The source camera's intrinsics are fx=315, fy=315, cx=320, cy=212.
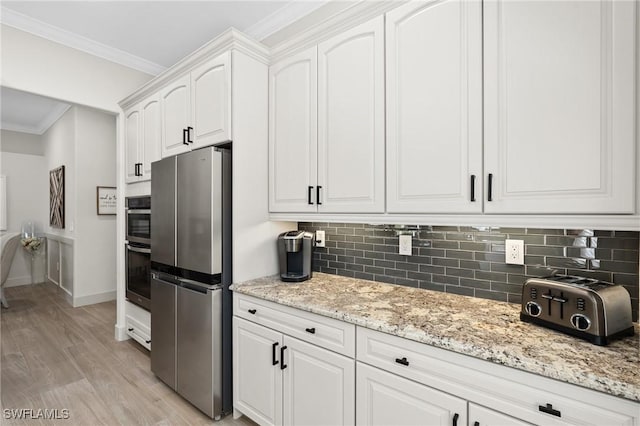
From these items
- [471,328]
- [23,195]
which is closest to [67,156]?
[23,195]

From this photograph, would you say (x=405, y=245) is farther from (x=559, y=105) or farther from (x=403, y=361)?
(x=559, y=105)

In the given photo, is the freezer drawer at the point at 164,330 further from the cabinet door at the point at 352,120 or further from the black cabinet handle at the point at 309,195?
the cabinet door at the point at 352,120

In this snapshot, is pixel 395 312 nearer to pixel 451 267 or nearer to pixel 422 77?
pixel 451 267

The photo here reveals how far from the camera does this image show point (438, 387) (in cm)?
119

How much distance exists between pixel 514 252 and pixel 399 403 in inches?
35.3

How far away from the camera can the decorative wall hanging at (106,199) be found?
4.69 metres

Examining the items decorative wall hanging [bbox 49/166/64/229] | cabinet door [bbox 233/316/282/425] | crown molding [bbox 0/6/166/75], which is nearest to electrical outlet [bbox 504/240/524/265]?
cabinet door [bbox 233/316/282/425]

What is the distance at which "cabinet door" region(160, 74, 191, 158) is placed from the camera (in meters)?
2.38

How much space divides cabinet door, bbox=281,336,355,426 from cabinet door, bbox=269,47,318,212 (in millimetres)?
830

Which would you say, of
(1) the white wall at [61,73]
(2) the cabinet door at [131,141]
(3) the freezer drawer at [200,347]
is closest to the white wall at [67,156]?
(1) the white wall at [61,73]

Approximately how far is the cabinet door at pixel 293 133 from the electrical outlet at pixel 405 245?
22.5 inches

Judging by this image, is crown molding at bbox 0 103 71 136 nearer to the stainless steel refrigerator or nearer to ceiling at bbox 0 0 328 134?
ceiling at bbox 0 0 328 134

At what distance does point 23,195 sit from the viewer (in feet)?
18.5

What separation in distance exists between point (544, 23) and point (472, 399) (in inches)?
56.4
